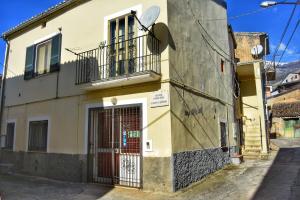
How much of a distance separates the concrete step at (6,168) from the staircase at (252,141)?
1102cm

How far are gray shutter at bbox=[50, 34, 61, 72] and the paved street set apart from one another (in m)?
4.32

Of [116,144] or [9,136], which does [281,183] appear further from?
[9,136]

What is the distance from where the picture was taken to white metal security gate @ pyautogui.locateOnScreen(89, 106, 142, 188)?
8523 mm

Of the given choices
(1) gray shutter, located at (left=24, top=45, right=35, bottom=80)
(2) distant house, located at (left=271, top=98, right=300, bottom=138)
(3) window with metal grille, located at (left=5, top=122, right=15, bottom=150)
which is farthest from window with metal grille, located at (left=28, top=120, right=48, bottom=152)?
(2) distant house, located at (left=271, top=98, right=300, bottom=138)

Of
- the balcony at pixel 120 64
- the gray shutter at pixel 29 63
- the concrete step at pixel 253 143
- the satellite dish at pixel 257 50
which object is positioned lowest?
the concrete step at pixel 253 143

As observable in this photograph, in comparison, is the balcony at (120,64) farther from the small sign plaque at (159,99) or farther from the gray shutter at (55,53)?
the gray shutter at (55,53)

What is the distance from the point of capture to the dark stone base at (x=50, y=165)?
962 cm

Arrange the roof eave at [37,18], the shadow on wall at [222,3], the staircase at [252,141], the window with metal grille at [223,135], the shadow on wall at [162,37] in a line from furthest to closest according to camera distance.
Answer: the staircase at [252,141], the shadow on wall at [222,3], the window with metal grille at [223,135], the roof eave at [37,18], the shadow on wall at [162,37]

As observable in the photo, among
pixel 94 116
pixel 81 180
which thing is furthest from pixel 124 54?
pixel 81 180

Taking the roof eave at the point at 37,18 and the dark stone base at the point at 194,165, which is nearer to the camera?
the dark stone base at the point at 194,165

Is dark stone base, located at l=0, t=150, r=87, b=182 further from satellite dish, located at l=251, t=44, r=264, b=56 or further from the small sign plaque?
satellite dish, located at l=251, t=44, r=264, b=56

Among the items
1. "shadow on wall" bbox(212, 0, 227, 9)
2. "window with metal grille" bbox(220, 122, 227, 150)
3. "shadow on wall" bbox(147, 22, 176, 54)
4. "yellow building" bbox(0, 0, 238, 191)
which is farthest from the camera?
"shadow on wall" bbox(212, 0, 227, 9)

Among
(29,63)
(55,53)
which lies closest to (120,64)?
(55,53)

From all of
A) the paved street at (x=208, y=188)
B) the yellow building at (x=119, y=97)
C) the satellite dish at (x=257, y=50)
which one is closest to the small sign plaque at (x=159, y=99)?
the yellow building at (x=119, y=97)
